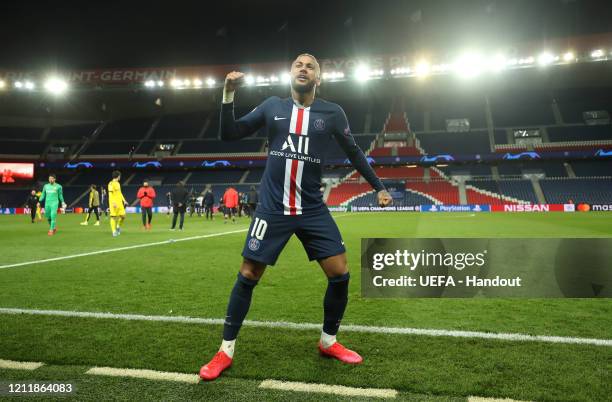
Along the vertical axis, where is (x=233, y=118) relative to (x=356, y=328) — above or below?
above

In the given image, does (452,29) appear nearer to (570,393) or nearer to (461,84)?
(461,84)

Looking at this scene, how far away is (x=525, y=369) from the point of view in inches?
112

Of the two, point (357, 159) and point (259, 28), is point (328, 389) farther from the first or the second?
point (259, 28)

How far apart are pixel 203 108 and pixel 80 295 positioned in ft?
157

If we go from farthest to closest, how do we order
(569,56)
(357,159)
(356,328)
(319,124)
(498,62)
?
(498,62) < (569,56) < (356,328) < (357,159) < (319,124)

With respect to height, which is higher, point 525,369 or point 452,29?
point 452,29

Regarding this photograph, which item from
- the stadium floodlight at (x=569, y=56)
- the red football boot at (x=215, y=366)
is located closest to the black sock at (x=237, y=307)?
the red football boot at (x=215, y=366)

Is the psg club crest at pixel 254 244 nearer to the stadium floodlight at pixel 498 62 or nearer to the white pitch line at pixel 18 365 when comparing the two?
the white pitch line at pixel 18 365

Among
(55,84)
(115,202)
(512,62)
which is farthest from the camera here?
Answer: (55,84)

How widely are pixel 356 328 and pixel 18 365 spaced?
8.28ft

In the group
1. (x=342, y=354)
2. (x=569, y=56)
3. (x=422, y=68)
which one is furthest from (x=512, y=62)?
(x=342, y=354)

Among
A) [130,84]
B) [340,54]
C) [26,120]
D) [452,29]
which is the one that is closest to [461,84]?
[452,29]

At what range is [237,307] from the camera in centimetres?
301

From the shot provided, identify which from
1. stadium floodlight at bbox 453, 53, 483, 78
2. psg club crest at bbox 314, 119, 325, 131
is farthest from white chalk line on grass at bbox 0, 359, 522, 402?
stadium floodlight at bbox 453, 53, 483, 78
